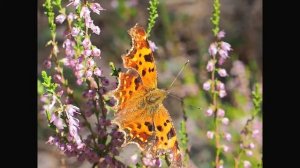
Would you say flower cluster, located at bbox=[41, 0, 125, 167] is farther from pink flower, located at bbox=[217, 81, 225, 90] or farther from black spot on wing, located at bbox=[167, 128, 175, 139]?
pink flower, located at bbox=[217, 81, 225, 90]

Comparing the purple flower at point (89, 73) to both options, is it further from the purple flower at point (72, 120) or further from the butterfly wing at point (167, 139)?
the butterfly wing at point (167, 139)

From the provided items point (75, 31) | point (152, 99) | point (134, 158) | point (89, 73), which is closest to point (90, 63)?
point (89, 73)

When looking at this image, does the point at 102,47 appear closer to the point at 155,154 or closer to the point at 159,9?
the point at 159,9

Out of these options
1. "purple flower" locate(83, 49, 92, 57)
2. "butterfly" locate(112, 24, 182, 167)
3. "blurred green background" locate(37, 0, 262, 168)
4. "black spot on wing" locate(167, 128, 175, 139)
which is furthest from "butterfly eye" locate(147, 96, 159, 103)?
"blurred green background" locate(37, 0, 262, 168)

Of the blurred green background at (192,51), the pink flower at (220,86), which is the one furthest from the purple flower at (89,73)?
the blurred green background at (192,51)

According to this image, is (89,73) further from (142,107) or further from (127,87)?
(142,107)

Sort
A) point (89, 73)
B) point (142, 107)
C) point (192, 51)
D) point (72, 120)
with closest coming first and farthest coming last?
1. point (72, 120)
2. point (89, 73)
3. point (142, 107)
4. point (192, 51)
